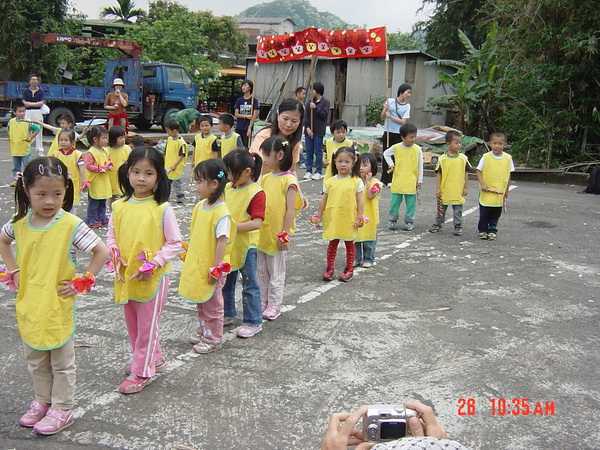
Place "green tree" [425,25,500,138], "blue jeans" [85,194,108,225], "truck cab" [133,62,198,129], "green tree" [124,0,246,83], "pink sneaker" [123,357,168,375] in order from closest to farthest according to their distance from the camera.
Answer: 1. "pink sneaker" [123,357,168,375]
2. "blue jeans" [85,194,108,225]
3. "green tree" [425,25,500,138]
4. "truck cab" [133,62,198,129]
5. "green tree" [124,0,246,83]

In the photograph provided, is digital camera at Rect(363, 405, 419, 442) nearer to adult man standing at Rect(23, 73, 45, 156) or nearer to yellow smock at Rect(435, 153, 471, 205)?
yellow smock at Rect(435, 153, 471, 205)

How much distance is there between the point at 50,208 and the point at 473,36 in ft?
81.0

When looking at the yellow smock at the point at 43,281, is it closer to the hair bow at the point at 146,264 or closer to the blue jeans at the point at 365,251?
the hair bow at the point at 146,264

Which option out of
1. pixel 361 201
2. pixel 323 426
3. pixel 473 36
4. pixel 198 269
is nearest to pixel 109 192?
pixel 361 201

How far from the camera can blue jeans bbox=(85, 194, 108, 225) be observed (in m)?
8.31

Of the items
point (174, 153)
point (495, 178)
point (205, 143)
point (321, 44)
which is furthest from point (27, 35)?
point (495, 178)

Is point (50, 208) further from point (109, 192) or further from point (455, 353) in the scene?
point (109, 192)

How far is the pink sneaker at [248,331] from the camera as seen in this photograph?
4656mm

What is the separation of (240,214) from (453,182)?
487 centimetres

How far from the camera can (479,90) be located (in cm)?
1662

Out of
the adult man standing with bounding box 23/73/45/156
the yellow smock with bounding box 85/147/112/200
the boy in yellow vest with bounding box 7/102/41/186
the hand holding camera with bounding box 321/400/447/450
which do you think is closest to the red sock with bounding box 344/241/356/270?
the yellow smock with bounding box 85/147/112/200

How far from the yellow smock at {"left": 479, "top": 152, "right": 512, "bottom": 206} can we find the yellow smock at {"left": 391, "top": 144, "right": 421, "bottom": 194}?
0.95 metres

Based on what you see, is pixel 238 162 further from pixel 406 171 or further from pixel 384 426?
pixel 406 171

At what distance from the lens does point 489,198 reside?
820cm
